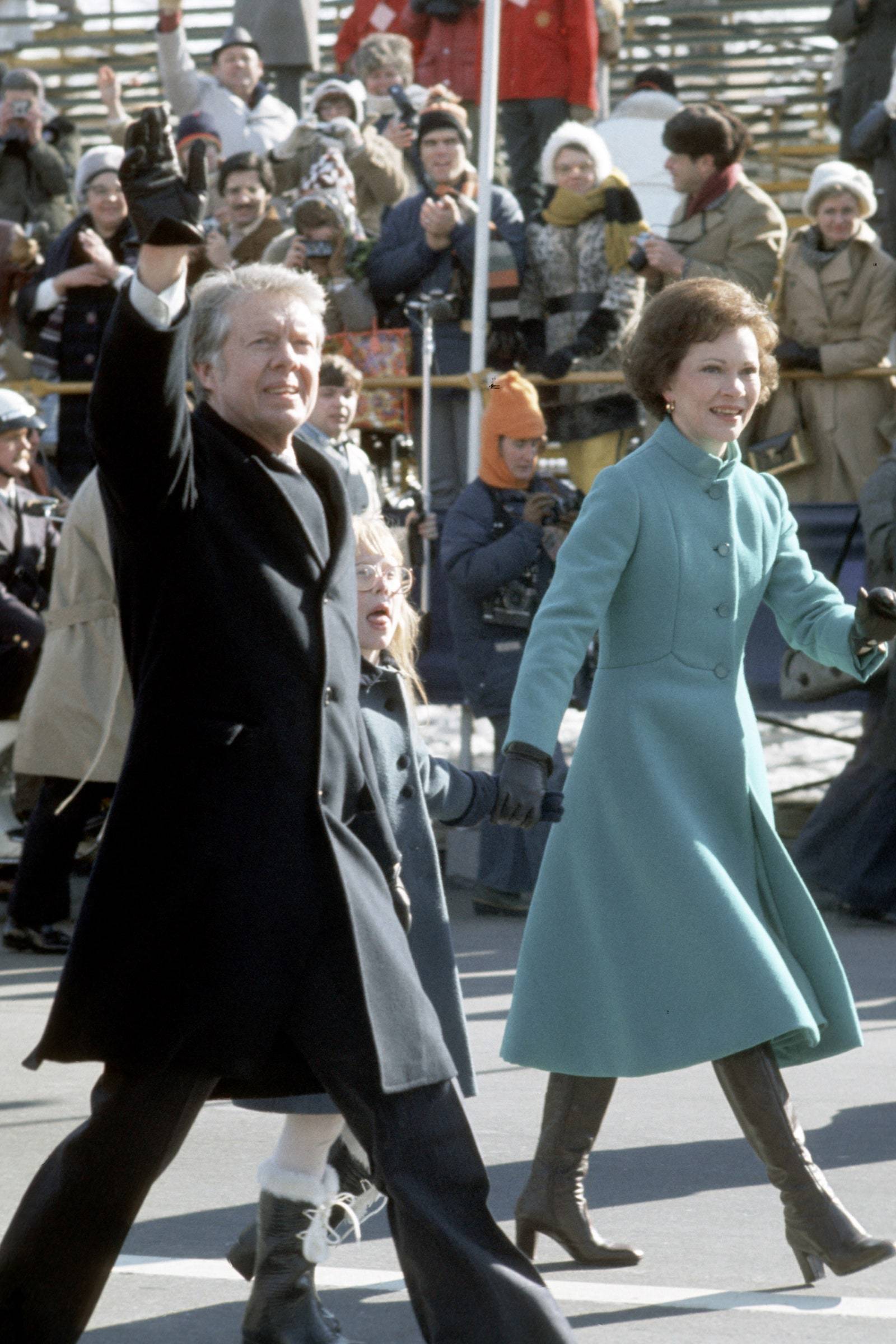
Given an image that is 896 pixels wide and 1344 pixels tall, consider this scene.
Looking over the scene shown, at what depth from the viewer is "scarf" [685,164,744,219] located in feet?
32.9

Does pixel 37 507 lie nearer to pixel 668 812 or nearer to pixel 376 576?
pixel 376 576

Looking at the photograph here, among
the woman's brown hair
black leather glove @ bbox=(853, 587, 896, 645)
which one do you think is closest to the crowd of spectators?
the woman's brown hair

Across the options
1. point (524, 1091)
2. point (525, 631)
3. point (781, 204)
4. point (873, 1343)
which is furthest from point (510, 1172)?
point (781, 204)

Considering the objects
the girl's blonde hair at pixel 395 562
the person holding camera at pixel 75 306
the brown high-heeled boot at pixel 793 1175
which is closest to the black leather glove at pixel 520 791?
the girl's blonde hair at pixel 395 562

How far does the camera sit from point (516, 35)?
12.3 m

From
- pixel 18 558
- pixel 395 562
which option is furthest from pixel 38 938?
pixel 395 562

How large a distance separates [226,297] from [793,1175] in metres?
1.98

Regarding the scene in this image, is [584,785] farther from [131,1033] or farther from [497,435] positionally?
[497,435]

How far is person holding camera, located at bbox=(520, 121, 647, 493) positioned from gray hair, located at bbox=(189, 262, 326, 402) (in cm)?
660

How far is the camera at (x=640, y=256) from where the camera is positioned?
9.84m

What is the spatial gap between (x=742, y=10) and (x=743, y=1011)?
16.4 metres

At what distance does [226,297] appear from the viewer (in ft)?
11.5

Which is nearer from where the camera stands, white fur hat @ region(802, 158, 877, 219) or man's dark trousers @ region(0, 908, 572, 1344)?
man's dark trousers @ region(0, 908, 572, 1344)

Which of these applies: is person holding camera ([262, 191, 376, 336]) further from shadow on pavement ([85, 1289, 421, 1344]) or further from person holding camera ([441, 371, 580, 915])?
shadow on pavement ([85, 1289, 421, 1344])
